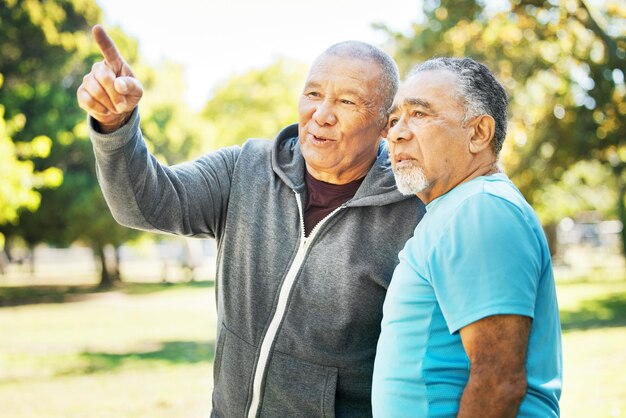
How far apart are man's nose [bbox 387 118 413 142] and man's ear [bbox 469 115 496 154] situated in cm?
20

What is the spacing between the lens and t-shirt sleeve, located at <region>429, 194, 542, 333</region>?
1.78 meters

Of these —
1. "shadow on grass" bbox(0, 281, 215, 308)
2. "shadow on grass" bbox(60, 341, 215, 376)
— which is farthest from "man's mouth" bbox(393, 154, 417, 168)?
"shadow on grass" bbox(0, 281, 215, 308)

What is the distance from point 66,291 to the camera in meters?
26.2

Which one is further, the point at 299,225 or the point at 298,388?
the point at 299,225

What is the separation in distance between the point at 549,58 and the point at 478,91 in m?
14.1

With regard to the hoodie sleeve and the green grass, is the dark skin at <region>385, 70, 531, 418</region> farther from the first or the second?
the green grass

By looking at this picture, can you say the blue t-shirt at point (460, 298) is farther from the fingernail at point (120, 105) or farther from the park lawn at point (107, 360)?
the park lawn at point (107, 360)

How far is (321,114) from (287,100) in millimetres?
42855

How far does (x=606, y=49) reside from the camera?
1315cm

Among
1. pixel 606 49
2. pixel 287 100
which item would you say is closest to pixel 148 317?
pixel 606 49

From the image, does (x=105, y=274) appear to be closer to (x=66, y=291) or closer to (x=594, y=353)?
(x=66, y=291)

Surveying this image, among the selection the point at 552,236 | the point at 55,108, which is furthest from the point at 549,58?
the point at 552,236

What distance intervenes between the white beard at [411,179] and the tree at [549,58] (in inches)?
454

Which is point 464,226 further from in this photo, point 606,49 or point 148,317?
point 148,317
